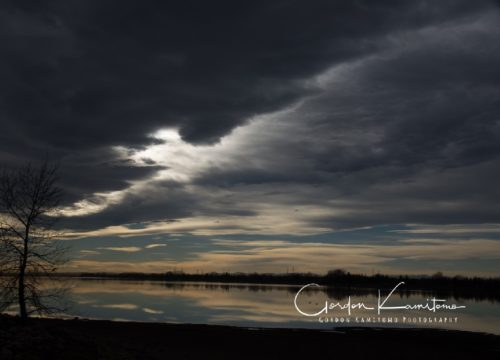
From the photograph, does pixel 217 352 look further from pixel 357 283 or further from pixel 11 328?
pixel 357 283

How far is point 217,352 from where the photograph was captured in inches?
1032

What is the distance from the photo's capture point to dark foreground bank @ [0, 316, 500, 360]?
1830 centimetres

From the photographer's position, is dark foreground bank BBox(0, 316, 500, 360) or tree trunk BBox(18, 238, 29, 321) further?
tree trunk BBox(18, 238, 29, 321)

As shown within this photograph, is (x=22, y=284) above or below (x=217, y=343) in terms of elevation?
above

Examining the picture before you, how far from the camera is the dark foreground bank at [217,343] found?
60.0 feet

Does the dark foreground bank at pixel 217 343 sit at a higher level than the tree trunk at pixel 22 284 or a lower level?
lower

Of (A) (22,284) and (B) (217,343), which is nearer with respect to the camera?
(A) (22,284)

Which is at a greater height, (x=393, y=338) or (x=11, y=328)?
(x=11, y=328)

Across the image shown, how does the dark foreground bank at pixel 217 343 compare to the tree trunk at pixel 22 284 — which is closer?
the dark foreground bank at pixel 217 343

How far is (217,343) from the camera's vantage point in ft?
95.7

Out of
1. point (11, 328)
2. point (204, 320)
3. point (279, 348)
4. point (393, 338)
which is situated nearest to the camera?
point (11, 328)

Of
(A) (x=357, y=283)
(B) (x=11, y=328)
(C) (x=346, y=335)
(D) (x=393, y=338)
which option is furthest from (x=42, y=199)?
(A) (x=357, y=283)

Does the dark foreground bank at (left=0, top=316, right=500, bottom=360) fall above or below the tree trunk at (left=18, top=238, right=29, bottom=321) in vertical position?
below

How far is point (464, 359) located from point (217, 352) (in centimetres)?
1440
